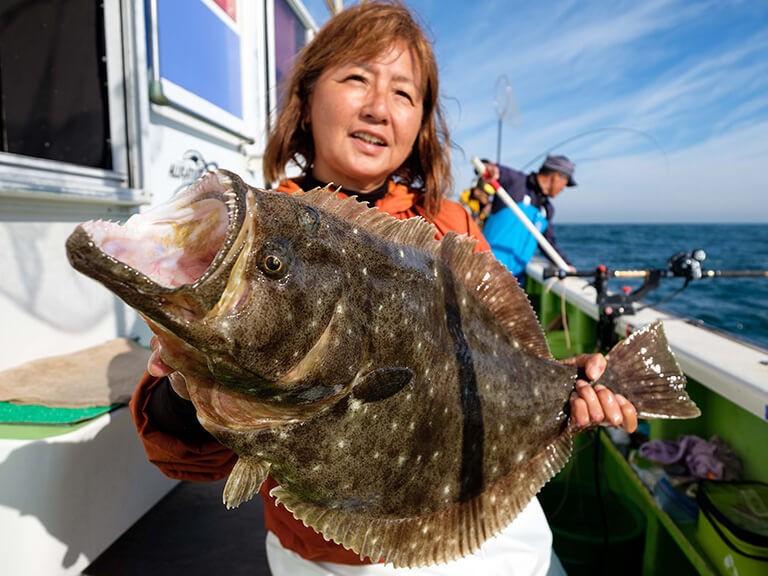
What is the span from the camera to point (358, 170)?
1.98m

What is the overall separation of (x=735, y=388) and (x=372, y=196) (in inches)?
83.5

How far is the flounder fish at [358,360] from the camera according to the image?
865 mm

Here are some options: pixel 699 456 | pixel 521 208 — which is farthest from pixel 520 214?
pixel 699 456

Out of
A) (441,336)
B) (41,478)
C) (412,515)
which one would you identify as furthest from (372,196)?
(41,478)

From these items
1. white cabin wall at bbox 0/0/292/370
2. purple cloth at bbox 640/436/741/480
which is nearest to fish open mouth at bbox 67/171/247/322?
white cabin wall at bbox 0/0/292/370

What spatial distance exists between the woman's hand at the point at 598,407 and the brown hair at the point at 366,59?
3.28 feet

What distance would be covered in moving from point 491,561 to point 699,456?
181 centimetres

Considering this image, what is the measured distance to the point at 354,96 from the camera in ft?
6.23

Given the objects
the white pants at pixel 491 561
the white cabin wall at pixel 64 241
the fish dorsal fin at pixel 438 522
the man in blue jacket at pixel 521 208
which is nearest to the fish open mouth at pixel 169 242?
the fish dorsal fin at pixel 438 522

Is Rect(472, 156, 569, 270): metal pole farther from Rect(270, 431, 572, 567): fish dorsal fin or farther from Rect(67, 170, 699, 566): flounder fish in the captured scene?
Rect(270, 431, 572, 567): fish dorsal fin

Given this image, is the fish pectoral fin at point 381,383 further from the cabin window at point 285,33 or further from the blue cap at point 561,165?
the blue cap at point 561,165

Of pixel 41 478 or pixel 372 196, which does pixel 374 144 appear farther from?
pixel 41 478

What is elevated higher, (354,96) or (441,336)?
(354,96)

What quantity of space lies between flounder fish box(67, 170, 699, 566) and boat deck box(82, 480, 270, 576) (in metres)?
1.92
